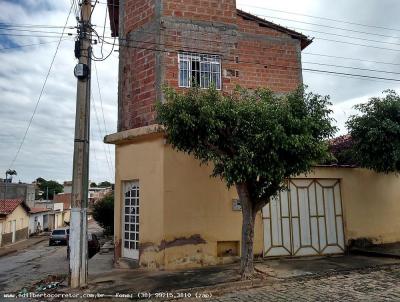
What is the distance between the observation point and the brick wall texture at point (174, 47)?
11305 mm

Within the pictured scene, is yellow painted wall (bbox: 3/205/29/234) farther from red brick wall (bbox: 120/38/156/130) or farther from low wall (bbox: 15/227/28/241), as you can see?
red brick wall (bbox: 120/38/156/130)

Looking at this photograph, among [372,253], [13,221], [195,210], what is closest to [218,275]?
[195,210]

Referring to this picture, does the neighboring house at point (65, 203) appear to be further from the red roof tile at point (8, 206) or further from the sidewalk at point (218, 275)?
the sidewalk at point (218, 275)

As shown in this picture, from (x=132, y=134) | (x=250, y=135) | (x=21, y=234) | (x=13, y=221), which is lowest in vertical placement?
(x=21, y=234)

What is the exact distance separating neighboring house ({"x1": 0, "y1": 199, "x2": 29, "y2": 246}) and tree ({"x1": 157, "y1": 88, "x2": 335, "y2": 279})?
97.3 feet

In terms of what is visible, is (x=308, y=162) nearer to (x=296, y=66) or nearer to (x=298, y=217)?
(x=298, y=217)

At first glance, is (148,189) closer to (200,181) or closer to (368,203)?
(200,181)

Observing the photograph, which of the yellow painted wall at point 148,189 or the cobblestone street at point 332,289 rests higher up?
the yellow painted wall at point 148,189

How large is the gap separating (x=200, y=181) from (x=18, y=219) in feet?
107

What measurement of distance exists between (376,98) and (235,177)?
6.61 m

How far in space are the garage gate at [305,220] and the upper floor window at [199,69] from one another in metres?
4.00

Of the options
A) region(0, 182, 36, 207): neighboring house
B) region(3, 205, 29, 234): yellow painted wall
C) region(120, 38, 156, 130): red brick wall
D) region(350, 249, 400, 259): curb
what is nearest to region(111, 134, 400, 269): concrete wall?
region(120, 38, 156, 130): red brick wall

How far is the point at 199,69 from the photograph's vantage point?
11562mm

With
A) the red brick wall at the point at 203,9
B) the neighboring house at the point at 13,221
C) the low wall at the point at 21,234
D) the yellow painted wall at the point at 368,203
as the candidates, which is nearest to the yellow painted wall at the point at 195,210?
the yellow painted wall at the point at 368,203
